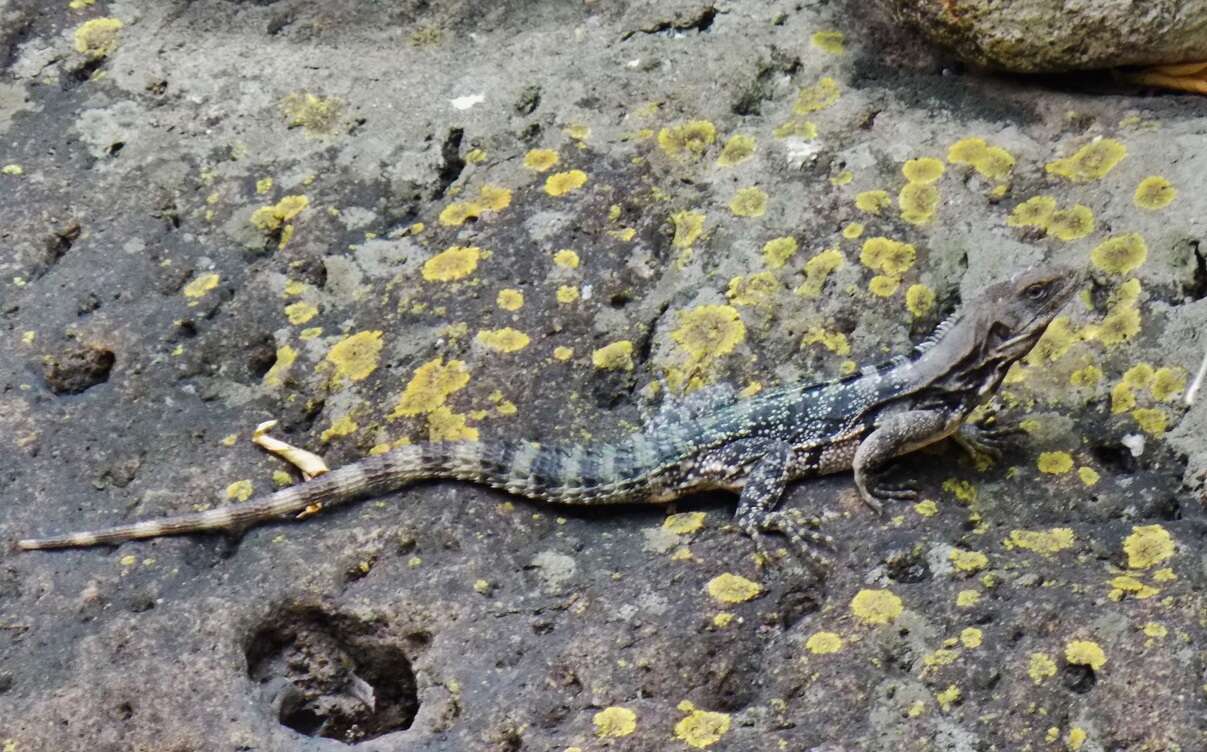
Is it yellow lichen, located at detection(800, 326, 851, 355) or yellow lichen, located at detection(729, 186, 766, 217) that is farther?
yellow lichen, located at detection(729, 186, 766, 217)

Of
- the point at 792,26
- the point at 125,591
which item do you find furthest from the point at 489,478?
the point at 792,26

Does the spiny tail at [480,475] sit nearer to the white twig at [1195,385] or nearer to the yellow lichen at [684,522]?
the yellow lichen at [684,522]

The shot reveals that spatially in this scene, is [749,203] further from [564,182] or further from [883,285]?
[564,182]

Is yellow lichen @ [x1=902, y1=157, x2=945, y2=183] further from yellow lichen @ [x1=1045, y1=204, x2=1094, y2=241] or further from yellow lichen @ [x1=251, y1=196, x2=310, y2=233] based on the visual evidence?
yellow lichen @ [x1=251, y1=196, x2=310, y2=233]

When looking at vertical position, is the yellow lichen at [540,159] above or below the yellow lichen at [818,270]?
above

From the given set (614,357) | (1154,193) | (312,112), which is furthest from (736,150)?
(312,112)

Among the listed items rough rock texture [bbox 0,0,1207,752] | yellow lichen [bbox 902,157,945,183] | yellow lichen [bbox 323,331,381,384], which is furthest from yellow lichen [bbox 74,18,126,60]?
yellow lichen [bbox 902,157,945,183]

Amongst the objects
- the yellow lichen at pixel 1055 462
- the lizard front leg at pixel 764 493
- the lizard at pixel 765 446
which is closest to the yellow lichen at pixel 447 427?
the lizard at pixel 765 446
